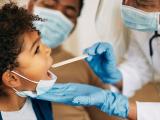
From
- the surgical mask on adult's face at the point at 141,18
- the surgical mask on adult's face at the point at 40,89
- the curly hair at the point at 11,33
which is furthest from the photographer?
the surgical mask on adult's face at the point at 141,18

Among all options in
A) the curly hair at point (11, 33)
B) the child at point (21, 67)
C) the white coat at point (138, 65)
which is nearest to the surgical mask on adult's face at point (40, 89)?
the child at point (21, 67)

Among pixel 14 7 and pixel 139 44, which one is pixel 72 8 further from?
pixel 14 7

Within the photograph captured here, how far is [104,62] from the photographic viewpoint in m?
1.37

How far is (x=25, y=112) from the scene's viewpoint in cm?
117

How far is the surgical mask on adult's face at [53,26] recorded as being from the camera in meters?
1.46

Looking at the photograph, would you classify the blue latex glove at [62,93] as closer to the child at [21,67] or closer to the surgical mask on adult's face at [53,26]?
the child at [21,67]

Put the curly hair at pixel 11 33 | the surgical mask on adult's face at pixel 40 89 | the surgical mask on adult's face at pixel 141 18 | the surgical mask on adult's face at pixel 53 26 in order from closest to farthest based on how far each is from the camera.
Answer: the curly hair at pixel 11 33, the surgical mask on adult's face at pixel 40 89, the surgical mask on adult's face at pixel 141 18, the surgical mask on adult's face at pixel 53 26

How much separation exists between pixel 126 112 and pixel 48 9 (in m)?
0.60

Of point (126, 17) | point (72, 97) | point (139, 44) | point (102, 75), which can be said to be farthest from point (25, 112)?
point (139, 44)

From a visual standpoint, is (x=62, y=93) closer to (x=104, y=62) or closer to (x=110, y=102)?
(x=110, y=102)

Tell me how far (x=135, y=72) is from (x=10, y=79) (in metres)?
0.72

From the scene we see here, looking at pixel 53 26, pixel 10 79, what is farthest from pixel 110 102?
pixel 53 26

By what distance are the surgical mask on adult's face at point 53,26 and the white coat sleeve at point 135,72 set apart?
0.32 meters

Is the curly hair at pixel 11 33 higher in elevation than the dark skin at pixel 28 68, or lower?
higher
